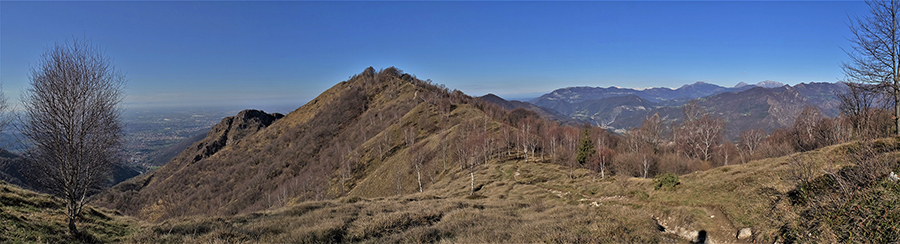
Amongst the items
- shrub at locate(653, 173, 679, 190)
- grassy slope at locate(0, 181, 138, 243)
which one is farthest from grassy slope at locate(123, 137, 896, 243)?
grassy slope at locate(0, 181, 138, 243)

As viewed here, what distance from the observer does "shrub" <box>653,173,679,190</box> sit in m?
22.9

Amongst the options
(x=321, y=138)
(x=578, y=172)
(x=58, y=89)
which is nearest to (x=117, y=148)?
(x=58, y=89)

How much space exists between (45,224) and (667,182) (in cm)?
3467

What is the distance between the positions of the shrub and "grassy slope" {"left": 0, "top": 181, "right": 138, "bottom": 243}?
3195 centimetres

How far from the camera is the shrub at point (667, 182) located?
2294 cm

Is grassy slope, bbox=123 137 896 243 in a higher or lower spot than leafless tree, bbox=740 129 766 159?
higher

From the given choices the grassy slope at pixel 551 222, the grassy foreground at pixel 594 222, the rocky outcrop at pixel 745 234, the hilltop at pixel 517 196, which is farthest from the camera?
the rocky outcrop at pixel 745 234

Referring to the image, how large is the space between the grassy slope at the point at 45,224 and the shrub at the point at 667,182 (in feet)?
105

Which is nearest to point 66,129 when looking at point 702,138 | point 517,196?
point 517,196

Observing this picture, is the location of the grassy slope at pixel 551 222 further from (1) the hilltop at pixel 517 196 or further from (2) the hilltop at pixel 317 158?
(2) the hilltop at pixel 317 158

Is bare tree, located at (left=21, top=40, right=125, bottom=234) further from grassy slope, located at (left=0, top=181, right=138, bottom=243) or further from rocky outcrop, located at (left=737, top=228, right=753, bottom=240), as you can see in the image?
rocky outcrop, located at (left=737, top=228, right=753, bottom=240)

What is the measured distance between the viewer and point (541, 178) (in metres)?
43.2

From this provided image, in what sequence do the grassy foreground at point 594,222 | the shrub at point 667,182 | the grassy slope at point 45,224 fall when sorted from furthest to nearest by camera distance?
the shrub at point 667,182, the grassy slope at point 45,224, the grassy foreground at point 594,222

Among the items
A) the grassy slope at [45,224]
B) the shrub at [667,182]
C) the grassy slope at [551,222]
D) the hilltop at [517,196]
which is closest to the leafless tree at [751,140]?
the hilltop at [517,196]
